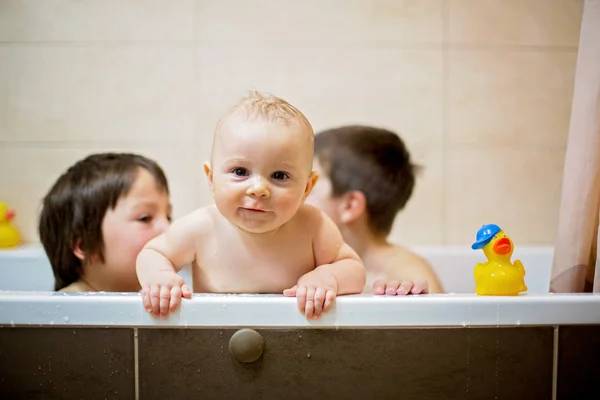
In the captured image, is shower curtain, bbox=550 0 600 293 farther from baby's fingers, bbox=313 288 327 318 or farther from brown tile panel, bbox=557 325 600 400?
baby's fingers, bbox=313 288 327 318

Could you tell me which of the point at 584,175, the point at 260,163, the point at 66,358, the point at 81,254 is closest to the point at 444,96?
the point at 584,175

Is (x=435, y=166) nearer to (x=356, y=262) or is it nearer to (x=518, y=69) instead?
(x=518, y=69)

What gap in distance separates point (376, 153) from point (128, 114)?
0.74 metres

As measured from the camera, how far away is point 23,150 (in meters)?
1.85

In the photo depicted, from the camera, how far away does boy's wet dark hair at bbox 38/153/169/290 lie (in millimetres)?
1422

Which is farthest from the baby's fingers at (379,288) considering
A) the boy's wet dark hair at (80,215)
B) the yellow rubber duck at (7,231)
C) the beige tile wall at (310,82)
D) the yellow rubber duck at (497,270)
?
the yellow rubber duck at (7,231)

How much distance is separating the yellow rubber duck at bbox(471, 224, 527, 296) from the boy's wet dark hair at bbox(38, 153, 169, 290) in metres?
0.81

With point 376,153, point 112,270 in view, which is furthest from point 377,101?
point 112,270

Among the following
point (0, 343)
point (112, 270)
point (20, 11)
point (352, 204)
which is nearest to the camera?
point (0, 343)

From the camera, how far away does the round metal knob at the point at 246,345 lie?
0.88 meters

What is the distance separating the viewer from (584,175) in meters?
1.11

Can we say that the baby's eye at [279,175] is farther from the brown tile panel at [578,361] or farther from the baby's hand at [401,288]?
the brown tile panel at [578,361]

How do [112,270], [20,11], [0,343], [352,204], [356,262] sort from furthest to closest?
[20,11] < [352,204] < [112,270] < [356,262] < [0,343]

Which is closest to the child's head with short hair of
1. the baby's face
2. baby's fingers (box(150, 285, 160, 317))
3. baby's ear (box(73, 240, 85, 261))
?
the baby's face
